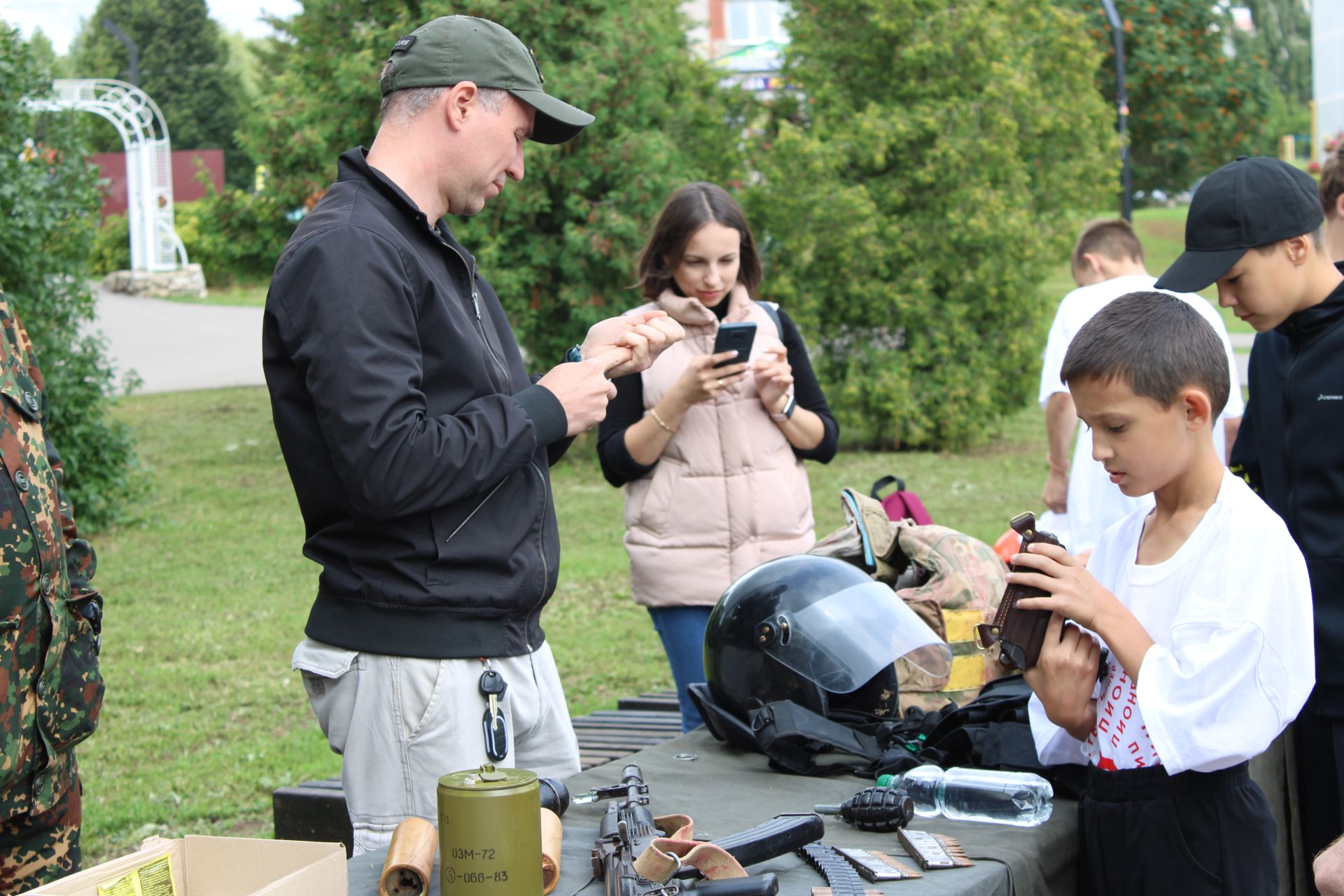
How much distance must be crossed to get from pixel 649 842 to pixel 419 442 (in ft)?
2.74

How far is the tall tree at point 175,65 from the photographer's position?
159 feet

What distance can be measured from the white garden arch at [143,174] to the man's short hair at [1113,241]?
23066mm

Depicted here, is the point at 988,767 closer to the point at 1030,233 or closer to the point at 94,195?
the point at 94,195

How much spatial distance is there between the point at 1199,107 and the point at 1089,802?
24.5 metres

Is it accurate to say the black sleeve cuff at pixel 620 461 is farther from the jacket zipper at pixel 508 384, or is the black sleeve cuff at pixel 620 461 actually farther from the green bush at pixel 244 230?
the green bush at pixel 244 230

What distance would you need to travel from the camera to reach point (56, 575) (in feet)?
9.52

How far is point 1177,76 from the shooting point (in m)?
23.7

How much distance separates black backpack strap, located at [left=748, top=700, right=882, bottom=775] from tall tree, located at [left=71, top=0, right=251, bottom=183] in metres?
48.5

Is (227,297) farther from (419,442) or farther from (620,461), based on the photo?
(419,442)

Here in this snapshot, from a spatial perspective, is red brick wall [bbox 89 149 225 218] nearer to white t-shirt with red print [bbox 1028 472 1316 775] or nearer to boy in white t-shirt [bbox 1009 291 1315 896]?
boy in white t-shirt [bbox 1009 291 1315 896]

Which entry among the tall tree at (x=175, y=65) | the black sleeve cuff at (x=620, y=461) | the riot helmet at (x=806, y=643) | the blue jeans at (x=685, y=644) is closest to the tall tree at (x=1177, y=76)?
the black sleeve cuff at (x=620, y=461)

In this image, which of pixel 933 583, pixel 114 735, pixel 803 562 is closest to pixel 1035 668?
pixel 803 562

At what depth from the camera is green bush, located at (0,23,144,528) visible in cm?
930

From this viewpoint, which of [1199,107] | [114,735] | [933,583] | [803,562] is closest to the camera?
[803,562]
